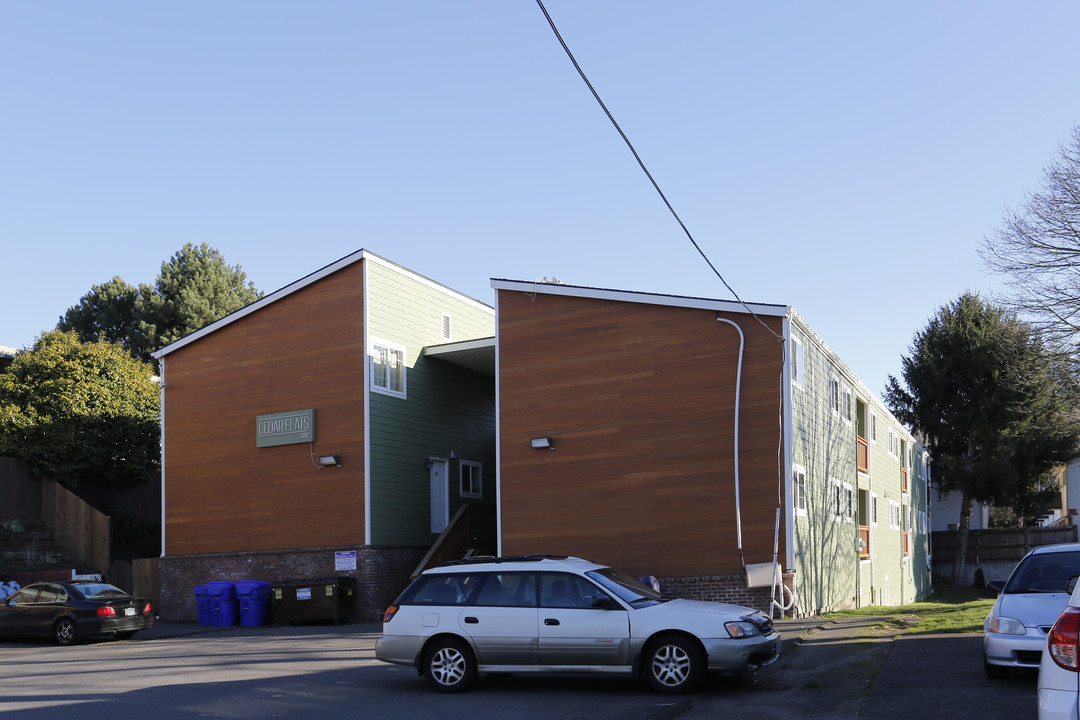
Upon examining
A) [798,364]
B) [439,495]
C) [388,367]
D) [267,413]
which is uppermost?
[388,367]

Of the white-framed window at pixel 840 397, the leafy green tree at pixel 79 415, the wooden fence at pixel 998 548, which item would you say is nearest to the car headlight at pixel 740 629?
the white-framed window at pixel 840 397

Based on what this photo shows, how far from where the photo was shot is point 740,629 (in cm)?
1068

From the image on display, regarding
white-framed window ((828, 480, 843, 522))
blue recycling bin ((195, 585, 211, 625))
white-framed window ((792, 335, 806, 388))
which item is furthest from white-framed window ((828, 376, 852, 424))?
blue recycling bin ((195, 585, 211, 625))

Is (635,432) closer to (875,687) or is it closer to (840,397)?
(840,397)

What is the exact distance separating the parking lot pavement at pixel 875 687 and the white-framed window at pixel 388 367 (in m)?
12.1

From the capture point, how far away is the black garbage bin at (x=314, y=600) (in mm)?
21609

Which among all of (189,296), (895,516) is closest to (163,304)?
(189,296)

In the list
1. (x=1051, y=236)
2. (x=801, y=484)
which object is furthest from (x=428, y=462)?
(x=1051, y=236)

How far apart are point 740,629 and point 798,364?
1079 centimetres

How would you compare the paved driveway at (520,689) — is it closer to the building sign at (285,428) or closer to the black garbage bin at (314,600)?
the black garbage bin at (314,600)

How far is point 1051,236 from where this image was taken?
22453 millimetres

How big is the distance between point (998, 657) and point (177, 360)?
2116cm

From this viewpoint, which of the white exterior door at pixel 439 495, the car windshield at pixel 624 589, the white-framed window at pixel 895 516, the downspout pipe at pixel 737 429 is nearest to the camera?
the car windshield at pixel 624 589

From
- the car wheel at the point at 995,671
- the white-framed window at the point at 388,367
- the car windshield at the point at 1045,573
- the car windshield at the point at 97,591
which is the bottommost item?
the car windshield at the point at 97,591
